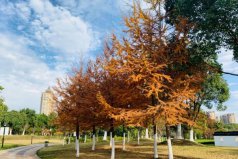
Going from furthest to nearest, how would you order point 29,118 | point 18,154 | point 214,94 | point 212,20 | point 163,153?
point 29,118
point 214,94
point 18,154
point 163,153
point 212,20

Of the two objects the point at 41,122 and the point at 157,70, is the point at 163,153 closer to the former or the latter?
the point at 157,70

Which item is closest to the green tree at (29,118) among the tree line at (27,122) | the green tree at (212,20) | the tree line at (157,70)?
the tree line at (27,122)

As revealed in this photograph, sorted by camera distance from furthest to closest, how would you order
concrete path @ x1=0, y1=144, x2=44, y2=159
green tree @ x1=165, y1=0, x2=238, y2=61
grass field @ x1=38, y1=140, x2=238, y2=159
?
1. concrete path @ x1=0, y1=144, x2=44, y2=159
2. grass field @ x1=38, y1=140, x2=238, y2=159
3. green tree @ x1=165, y1=0, x2=238, y2=61

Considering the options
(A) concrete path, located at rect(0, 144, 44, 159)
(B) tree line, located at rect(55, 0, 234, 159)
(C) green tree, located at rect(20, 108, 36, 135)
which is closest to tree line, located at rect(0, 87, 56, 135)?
(C) green tree, located at rect(20, 108, 36, 135)

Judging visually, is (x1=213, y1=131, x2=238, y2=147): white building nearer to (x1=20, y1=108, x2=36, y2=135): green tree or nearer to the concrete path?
the concrete path

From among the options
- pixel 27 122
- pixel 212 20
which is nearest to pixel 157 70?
pixel 212 20

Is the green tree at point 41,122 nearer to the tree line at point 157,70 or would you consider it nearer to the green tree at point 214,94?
the green tree at point 214,94

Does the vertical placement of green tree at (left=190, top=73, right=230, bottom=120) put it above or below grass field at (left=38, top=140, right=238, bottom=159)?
above

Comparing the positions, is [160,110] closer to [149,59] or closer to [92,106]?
[149,59]

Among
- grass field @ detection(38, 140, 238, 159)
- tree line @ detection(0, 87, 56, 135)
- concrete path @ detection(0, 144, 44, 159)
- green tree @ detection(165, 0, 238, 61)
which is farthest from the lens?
tree line @ detection(0, 87, 56, 135)

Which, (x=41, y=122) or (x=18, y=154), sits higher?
(x=41, y=122)

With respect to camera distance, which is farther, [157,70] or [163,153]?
[163,153]

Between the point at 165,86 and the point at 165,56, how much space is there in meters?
2.26

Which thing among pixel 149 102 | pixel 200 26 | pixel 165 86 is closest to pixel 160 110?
pixel 165 86
